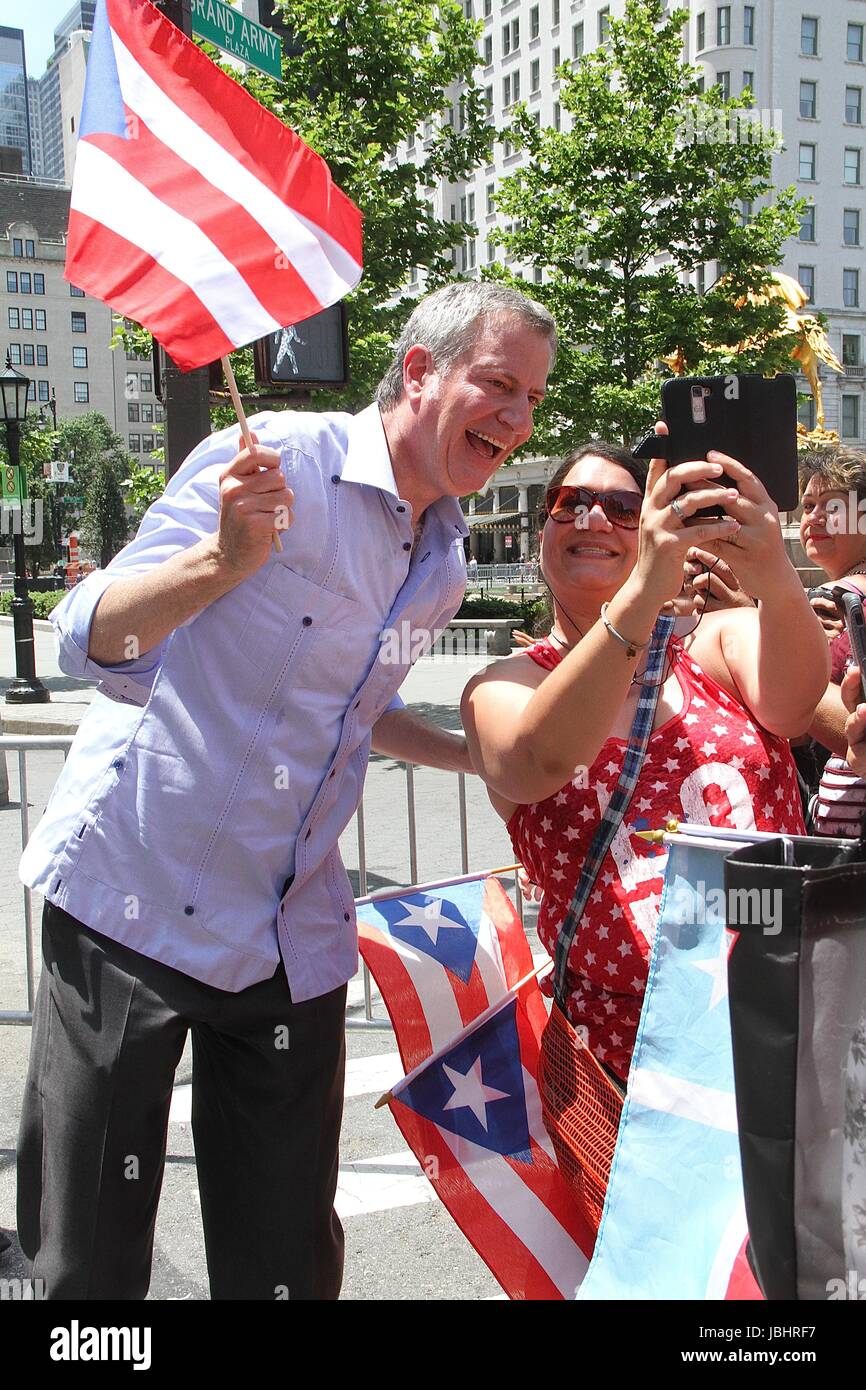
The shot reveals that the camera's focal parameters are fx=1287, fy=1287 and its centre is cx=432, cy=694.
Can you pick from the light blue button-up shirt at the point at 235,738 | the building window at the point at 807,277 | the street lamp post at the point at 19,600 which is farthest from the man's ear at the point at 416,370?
the building window at the point at 807,277

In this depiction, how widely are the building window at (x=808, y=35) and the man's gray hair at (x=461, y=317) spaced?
64.3m

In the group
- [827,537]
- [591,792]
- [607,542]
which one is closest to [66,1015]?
[591,792]

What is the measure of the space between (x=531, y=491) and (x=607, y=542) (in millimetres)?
67349

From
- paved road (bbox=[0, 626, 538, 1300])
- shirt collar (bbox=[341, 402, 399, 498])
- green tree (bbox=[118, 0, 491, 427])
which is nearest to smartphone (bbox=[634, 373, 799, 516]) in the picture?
shirt collar (bbox=[341, 402, 399, 498])

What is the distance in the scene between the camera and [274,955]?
2139 millimetres

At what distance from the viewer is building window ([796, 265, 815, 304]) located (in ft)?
197

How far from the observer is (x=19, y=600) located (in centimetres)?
1789

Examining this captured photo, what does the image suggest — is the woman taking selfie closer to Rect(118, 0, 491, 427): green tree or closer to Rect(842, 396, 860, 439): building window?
Rect(118, 0, 491, 427): green tree

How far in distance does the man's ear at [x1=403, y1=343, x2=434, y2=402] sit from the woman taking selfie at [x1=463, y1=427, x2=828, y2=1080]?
0.29 m

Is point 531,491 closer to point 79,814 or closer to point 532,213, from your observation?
point 532,213

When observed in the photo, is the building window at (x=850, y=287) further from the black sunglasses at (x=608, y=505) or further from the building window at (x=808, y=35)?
the black sunglasses at (x=608, y=505)

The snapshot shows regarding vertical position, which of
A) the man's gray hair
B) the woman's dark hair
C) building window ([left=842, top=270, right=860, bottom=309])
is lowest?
the woman's dark hair

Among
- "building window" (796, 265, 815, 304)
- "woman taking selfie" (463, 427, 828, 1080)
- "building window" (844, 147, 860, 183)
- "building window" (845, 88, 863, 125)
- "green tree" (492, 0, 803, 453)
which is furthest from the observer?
"building window" (844, 147, 860, 183)

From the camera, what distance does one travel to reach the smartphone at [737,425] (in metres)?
1.75
